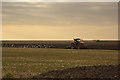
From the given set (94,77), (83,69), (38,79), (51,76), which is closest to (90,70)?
(83,69)

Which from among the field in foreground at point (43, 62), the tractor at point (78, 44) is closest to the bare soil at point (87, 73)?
the field in foreground at point (43, 62)

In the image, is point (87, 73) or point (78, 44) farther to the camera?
point (78, 44)

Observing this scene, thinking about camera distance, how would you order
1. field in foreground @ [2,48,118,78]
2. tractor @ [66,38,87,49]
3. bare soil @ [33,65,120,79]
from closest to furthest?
bare soil @ [33,65,120,79] < field in foreground @ [2,48,118,78] < tractor @ [66,38,87,49]

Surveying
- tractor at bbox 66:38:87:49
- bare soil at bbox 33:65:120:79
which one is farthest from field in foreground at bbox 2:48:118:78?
tractor at bbox 66:38:87:49

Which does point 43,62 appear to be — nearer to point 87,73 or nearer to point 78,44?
point 87,73

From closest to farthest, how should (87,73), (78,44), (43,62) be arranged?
(87,73)
(43,62)
(78,44)

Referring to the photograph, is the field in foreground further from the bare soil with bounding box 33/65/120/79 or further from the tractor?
the tractor

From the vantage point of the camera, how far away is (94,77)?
1017 centimetres

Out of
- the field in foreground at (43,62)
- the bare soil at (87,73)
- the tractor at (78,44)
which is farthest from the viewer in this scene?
the tractor at (78,44)

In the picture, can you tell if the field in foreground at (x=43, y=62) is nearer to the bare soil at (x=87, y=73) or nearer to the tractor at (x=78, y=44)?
the bare soil at (x=87, y=73)

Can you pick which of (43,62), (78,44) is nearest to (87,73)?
(43,62)

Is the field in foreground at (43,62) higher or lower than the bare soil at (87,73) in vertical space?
lower

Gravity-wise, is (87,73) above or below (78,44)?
above

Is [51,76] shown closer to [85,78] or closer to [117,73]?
[85,78]
